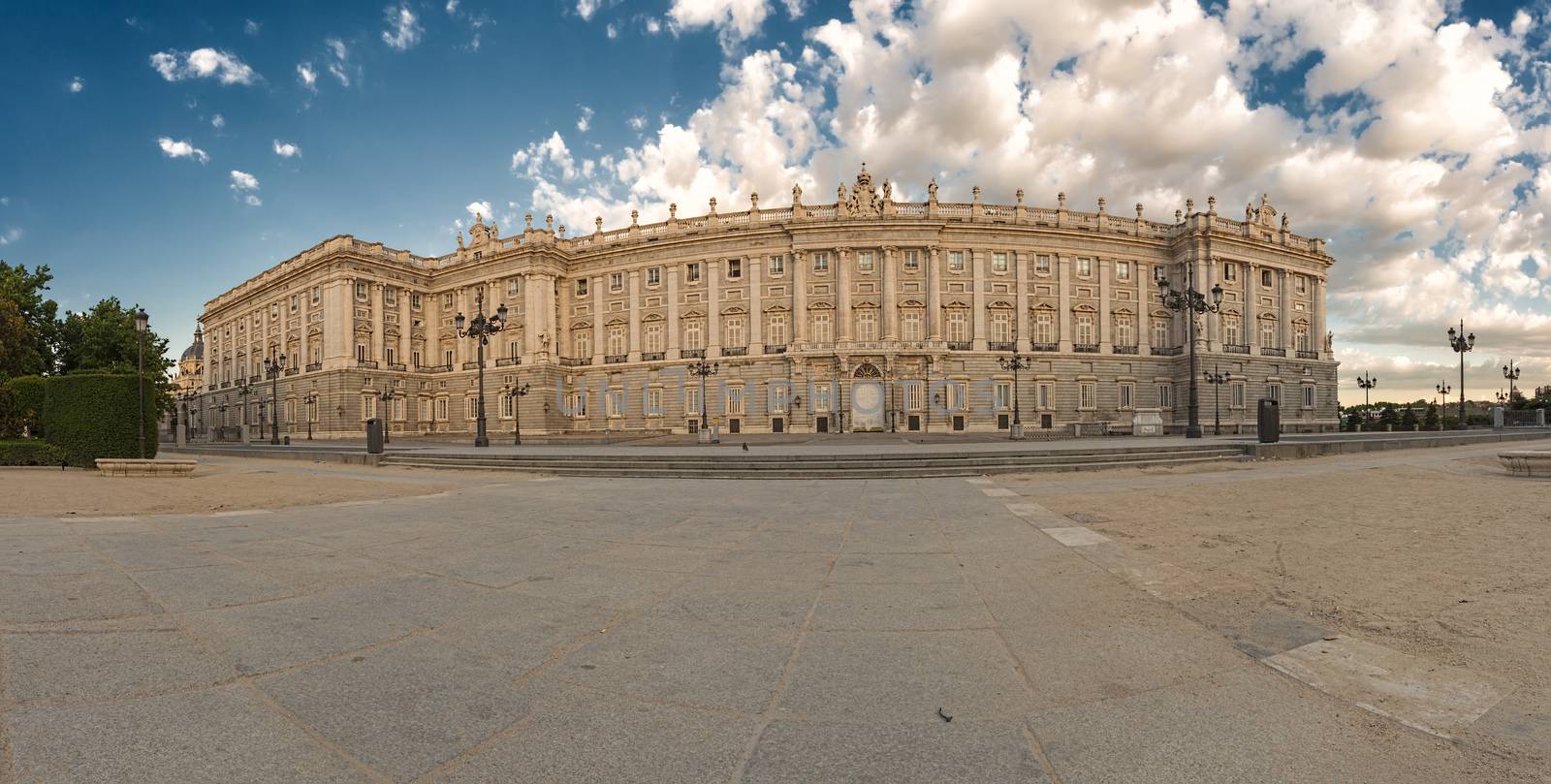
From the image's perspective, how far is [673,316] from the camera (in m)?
47.0

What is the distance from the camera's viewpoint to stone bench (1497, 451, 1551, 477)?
12.3 m

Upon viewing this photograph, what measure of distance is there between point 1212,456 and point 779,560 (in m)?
19.2

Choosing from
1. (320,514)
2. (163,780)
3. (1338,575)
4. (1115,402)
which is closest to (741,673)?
(163,780)

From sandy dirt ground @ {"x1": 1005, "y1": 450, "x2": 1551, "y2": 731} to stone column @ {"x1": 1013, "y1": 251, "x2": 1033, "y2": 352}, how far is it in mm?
31269

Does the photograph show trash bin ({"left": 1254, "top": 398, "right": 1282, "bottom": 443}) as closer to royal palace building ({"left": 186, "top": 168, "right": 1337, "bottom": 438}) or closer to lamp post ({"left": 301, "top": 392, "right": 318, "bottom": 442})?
royal palace building ({"left": 186, "top": 168, "right": 1337, "bottom": 438})

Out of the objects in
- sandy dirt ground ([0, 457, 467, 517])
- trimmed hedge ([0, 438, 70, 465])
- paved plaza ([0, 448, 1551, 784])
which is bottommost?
sandy dirt ground ([0, 457, 467, 517])

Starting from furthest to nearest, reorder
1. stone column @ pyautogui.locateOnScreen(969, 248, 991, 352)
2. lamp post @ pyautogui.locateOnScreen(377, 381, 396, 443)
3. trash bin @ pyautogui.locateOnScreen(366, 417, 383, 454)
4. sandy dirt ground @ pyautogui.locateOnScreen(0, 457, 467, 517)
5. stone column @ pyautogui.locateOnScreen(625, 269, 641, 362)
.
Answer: lamp post @ pyautogui.locateOnScreen(377, 381, 396, 443) < stone column @ pyautogui.locateOnScreen(625, 269, 641, 362) < stone column @ pyautogui.locateOnScreen(969, 248, 991, 352) < trash bin @ pyautogui.locateOnScreen(366, 417, 383, 454) < sandy dirt ground @ pyautogui.locateOnScreen(0, 457, 467, 517)

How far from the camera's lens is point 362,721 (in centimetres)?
281

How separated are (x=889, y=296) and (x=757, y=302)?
9645mm

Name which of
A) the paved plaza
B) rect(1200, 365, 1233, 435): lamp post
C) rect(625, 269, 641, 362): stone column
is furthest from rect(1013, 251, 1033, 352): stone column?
the paved plaza

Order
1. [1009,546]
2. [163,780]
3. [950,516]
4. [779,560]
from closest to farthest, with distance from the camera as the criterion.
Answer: [163,780] < [779,560] < [1009,546] < [950,516]

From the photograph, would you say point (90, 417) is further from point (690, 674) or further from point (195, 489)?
point (690, 674)

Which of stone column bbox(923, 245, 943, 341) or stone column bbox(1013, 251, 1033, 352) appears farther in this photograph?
stone column bbox(1013, 251, 1033, 352)

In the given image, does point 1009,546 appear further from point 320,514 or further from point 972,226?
point 972,226
